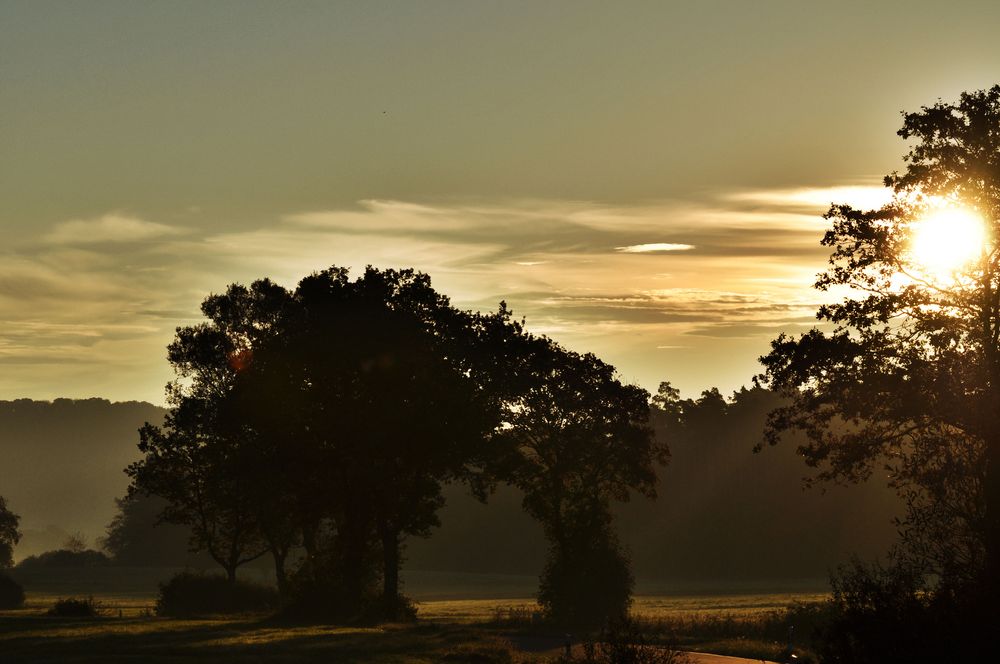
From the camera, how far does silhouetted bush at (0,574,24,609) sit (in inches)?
3369

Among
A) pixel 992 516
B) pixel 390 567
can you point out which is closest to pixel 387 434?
pixel 390 567

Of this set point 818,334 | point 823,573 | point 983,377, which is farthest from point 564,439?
point 823,573

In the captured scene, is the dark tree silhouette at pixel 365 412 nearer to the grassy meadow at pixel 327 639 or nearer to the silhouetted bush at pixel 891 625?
the grassy meadow at pixel 327 639

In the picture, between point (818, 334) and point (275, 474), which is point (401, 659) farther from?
point (275, 474)

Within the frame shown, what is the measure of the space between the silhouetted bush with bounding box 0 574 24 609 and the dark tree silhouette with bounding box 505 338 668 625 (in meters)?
43.3

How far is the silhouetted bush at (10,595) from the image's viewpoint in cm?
8556

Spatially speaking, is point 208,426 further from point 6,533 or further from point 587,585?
point 6,533

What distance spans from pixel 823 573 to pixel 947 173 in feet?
367

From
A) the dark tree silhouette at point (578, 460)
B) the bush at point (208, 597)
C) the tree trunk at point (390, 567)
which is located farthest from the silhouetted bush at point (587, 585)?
the bush at point (208, 597)

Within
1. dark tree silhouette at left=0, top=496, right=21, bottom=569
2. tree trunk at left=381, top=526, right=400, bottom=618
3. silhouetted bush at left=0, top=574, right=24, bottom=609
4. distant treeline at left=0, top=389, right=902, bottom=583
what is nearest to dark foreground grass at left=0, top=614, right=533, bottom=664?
tree trunk at left=381, top=526, right=400, bottom=618

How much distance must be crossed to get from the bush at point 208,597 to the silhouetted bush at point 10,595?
24.7 meters

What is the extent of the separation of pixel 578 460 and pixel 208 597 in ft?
74.8

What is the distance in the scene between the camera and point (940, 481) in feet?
109

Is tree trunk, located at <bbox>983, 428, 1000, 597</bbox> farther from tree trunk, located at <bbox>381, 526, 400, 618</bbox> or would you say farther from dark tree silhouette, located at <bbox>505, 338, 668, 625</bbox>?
tree trunk, located at <bbox>381, 526, 400, 618</bbox>
